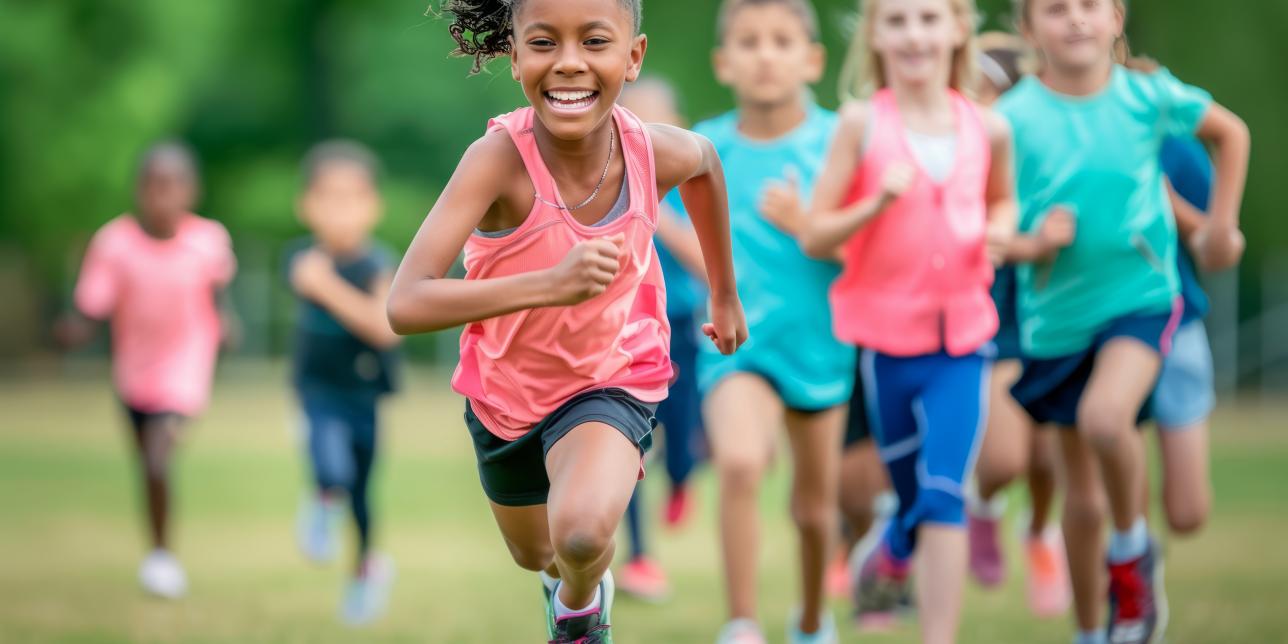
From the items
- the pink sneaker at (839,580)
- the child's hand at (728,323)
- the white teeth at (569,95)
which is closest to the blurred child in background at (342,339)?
the pink sneaker at (839,580)

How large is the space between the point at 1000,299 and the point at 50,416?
1657 centimetres

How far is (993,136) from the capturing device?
5.80 metres

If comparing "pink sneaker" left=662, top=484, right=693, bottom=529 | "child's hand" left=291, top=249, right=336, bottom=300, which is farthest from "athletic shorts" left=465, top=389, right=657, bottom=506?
"pink sneaker" left=662, top=484, right=693, bottom=529

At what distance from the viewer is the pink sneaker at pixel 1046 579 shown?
24.8 ft

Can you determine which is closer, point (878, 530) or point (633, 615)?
point (878, 530)

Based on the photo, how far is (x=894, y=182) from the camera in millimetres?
5328

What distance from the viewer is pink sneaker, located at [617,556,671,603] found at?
8234mm

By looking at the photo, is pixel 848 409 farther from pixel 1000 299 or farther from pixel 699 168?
pixel 699 168

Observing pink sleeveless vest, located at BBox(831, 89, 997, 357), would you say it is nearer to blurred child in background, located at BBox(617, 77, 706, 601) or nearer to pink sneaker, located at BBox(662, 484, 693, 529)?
blurred child in background, located at BBox(617, 77, 706, 601)

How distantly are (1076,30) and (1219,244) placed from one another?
0.87 meters

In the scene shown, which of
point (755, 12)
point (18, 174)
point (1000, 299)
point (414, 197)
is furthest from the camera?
point (414, 197)

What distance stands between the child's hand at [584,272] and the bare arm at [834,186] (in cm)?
199

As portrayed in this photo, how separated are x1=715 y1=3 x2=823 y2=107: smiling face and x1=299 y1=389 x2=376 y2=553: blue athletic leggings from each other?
111 inches

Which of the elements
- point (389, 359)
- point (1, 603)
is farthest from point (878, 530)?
point (1, 603)
